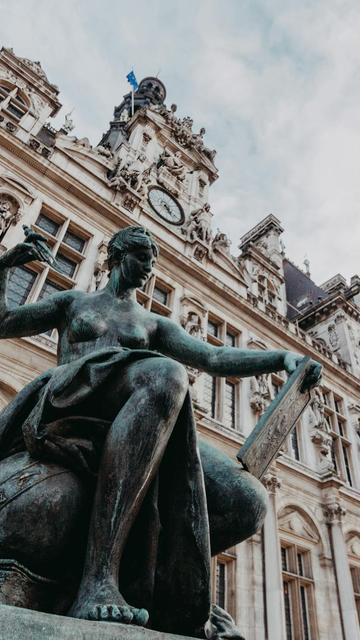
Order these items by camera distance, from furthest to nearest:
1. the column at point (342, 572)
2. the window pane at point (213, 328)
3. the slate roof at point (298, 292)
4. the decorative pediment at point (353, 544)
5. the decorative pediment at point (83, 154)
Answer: the slate roof at point (298, 292) → the window pane at point (213, 328) → the decorative pediment at point (83, 154) → the decorative pediment at point (353, 544) → the column at point (342, 572)

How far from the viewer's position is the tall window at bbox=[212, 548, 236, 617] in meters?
8.81

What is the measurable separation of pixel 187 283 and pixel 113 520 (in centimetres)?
1199

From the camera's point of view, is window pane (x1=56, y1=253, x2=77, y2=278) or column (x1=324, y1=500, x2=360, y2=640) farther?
window pane (x1=56, y1=253, x2=77, y2=278)

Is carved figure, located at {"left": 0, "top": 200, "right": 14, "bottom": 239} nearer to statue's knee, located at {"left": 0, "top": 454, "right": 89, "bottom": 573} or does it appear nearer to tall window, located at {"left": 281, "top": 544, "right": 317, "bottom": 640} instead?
statue's knee, located at {"left": 0, "top": 454, "right": 89, "bottom": 573}

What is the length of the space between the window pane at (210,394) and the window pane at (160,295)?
2429mm

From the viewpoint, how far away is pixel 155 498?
1.63 metres

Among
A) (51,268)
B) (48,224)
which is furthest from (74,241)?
(51,268)

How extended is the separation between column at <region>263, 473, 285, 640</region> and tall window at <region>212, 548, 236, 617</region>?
76cm

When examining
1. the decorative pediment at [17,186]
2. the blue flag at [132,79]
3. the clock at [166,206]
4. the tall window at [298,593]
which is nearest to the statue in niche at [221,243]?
the clock at [166,206]

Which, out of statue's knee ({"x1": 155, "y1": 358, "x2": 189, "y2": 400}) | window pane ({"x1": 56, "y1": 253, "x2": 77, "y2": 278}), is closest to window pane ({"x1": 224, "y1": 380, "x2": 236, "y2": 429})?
window pane ({"x1": 56, "y1": 253, "x2": 77, "y2": 278})

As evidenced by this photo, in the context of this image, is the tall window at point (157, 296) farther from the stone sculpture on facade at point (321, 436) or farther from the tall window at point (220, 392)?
the stone sculpture on facade at point (321, 436)

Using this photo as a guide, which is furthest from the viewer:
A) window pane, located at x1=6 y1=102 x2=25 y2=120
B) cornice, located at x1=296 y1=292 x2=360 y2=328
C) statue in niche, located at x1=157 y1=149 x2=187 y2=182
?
cornice, located at x1=296 y1=292 x2=360 y2=328

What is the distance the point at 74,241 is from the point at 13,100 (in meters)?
5.90

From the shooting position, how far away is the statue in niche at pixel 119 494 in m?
1.43
